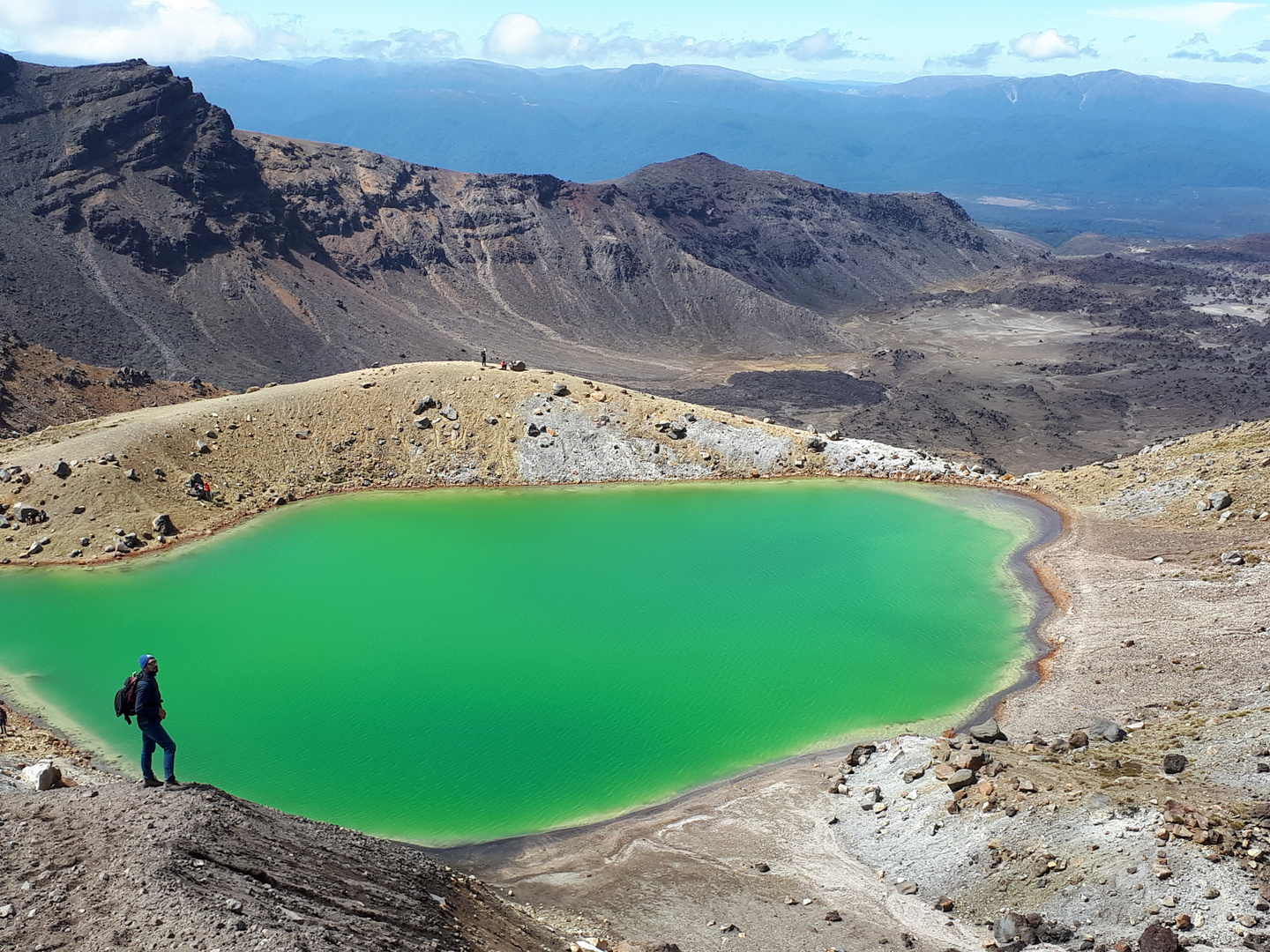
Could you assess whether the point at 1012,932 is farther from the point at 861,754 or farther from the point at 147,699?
the point at 147,699

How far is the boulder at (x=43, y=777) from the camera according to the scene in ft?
55.8

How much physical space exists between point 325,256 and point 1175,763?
333ft

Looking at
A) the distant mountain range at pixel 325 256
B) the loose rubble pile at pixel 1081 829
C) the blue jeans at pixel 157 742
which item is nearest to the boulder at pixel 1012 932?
the loose rubble pile at pixel 1081 829

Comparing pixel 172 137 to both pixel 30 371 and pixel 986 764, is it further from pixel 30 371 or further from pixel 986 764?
pixel 986 764

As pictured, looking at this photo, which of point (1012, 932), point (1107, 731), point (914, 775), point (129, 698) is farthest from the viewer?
point (1107, 731)

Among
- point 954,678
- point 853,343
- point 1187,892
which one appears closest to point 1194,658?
point 954,678

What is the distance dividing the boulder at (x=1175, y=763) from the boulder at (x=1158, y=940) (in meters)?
6.15

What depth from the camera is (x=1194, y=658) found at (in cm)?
2884

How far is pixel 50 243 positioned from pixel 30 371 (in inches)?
1426

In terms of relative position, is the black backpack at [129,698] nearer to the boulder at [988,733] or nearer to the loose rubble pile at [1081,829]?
the loose rubble pile at [1081,829]

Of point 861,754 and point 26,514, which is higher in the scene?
point 26,514

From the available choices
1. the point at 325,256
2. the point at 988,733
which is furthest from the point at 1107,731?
the point at 325,256

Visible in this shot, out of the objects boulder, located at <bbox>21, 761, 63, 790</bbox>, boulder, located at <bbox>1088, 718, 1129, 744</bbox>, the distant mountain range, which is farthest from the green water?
the distant mountain range

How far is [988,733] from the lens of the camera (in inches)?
976
